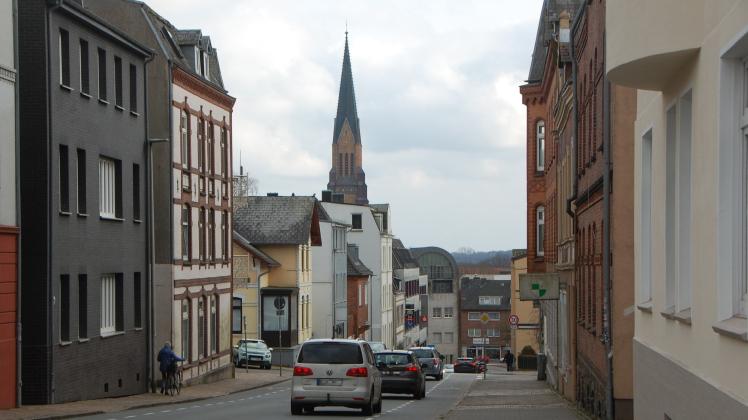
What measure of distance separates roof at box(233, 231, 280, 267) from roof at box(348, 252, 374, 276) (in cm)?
2096

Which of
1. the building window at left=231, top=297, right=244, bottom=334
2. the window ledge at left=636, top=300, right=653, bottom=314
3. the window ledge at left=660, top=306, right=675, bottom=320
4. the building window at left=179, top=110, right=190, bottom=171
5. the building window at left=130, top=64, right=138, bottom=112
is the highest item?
the building window at left=130, top=64, right=138, bottom=112

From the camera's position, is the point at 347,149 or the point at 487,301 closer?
the point at 487,301

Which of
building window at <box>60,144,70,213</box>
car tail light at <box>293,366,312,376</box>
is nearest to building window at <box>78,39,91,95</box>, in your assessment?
building window at <box>60,144,70,213</box>

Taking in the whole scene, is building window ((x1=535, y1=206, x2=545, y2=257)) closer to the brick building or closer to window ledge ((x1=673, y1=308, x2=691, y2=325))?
window ledge ((x1=673, y1=308, x2=691, y2=325))

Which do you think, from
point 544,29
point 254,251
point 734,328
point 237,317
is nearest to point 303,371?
point 734,328

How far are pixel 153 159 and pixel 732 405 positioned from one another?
3378cm

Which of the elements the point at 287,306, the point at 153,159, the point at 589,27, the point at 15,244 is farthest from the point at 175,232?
the point at 287,306

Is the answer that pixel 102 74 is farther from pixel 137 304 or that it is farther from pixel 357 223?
pixel 357 223

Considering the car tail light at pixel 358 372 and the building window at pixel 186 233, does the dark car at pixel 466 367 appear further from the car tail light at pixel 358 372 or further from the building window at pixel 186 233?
the car tail light at pixel 358 372

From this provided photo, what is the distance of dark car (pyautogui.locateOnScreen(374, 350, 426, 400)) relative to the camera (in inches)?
1421

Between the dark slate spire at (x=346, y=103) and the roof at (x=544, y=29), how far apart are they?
112869 mm

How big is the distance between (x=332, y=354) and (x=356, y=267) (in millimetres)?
66888

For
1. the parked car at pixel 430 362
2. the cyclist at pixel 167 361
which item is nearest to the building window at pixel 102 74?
the cyclist at pixel 167 361

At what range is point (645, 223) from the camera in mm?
14938
